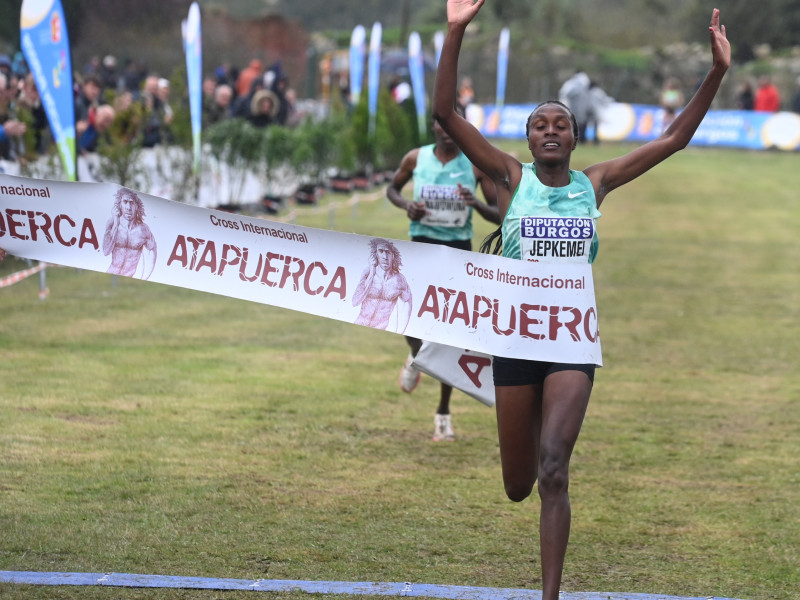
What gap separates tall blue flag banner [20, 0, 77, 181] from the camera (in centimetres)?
1246

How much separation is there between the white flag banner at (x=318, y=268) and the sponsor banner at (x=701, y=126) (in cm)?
3626

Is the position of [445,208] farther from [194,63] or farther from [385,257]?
[194,63]

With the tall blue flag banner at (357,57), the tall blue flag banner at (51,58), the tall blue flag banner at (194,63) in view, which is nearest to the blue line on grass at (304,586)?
the tall blue flag banner at (51,58)

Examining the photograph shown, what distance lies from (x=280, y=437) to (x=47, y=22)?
233 inches

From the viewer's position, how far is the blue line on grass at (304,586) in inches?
221

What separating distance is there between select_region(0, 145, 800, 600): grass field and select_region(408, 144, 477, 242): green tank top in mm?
1406

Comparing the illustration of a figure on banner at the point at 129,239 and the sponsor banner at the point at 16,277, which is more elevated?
the illustration of a figure on banner at the point at 129,239

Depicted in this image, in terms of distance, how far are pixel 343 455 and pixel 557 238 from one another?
10.6 feet

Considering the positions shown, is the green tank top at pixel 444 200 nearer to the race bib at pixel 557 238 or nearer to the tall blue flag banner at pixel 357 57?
the race bib at pixel 557 238

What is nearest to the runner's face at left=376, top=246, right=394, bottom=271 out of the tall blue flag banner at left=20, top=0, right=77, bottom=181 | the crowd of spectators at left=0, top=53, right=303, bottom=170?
the tall blue flag banner at left=20, top=0, right=77, bottom=181

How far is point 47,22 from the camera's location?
41.1 feet

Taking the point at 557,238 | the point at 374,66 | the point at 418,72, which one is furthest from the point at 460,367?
the point at 418,72

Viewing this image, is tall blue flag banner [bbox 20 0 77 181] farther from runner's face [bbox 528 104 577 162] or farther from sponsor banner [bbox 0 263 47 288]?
runner's face [bbox 528 104 577 162]

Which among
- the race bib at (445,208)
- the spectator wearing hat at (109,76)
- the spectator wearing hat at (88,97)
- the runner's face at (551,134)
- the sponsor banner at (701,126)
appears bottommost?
the sponsor banner at (701,126)
